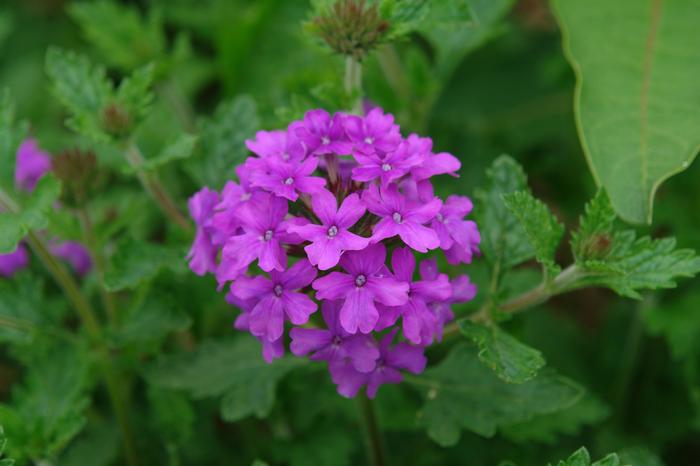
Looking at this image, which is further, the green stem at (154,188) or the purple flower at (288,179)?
the green stem at (154,188)

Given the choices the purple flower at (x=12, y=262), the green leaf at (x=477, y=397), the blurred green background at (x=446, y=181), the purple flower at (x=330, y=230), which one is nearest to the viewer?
the purple flower at (x=330, y=230)

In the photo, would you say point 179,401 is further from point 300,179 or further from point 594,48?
point 594,48

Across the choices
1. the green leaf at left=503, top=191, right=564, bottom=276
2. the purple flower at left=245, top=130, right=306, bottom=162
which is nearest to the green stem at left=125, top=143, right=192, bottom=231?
the purple flower at left=245, top=130, right=306, bottom=162

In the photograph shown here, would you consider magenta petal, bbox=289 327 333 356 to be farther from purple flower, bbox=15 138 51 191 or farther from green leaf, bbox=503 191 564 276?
purple flower, bbox=15 138 51 191

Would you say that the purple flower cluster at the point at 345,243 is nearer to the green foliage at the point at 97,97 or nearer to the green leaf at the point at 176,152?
the green leaf at the point at 176,152

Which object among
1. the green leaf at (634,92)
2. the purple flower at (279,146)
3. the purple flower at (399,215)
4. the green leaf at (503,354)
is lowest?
the green leaf at (503,354)

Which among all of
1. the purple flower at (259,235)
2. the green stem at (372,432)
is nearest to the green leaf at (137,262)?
the purple flower at (259,235)
